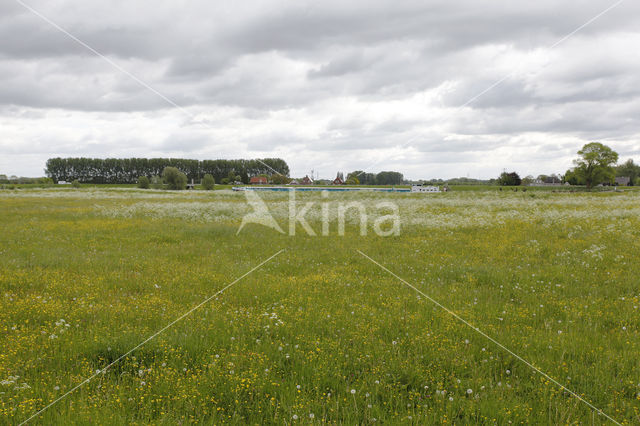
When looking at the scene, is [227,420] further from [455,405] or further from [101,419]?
[455,405]

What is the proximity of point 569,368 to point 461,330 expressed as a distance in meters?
1.84

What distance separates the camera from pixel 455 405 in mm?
4797

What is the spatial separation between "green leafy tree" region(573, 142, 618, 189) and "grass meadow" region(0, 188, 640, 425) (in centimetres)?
9123

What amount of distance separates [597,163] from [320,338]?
106 m

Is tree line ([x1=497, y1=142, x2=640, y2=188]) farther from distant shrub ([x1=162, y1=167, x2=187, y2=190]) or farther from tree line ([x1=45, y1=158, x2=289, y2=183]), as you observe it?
tree line ([x1=45, y1=158, x2=289, y2=183])

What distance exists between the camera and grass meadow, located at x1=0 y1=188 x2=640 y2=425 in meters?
4.75

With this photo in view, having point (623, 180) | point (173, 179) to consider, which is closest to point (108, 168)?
point (173, 179)

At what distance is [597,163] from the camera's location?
280 ft

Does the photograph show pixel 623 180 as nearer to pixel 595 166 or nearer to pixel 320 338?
pixel 595 166

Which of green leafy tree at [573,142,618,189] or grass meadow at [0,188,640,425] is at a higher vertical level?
green leafy tree at [573,142,618,189]

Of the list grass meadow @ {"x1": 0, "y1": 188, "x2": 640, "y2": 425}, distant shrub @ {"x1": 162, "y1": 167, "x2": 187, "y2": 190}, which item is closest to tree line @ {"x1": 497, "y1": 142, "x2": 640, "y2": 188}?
grass meadow @ {"x1": 0, "y1": 188, "x2": 640, "y2": 425}

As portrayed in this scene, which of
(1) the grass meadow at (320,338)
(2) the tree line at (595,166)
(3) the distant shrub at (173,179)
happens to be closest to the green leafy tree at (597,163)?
(2) the tree line at (595,166)

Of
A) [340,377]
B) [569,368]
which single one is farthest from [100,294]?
[569,368]

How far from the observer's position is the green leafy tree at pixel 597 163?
84250mm
